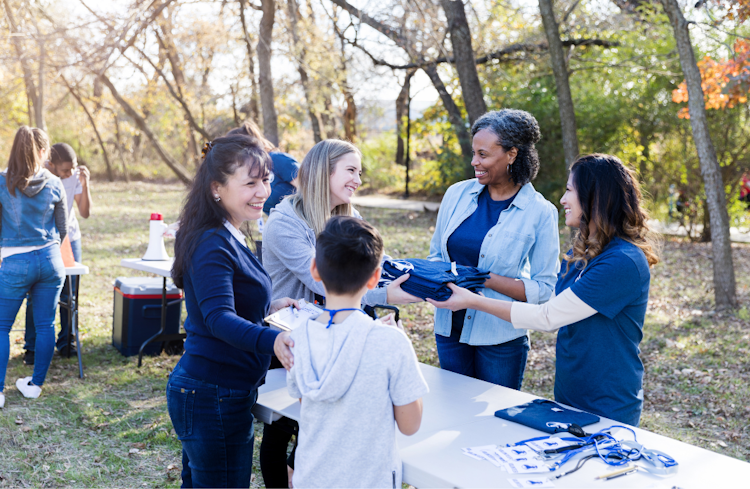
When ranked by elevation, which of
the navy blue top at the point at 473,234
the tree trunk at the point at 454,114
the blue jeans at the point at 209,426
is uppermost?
the tree trunk at the point at 454,114

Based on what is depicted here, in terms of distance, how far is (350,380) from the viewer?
1.75 meters

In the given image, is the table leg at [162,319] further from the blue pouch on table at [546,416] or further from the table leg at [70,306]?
the blue pouch on table at [546,416]

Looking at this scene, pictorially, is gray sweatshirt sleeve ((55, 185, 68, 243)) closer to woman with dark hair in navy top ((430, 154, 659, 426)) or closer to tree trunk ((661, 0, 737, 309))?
woman with dark hair in navy top ((430, 154, 659, 426))

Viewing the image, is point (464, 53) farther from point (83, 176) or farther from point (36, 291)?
point (36, 291)

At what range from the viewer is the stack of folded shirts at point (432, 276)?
2.68 metres

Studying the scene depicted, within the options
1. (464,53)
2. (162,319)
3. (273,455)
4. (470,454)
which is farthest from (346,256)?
(464,53)

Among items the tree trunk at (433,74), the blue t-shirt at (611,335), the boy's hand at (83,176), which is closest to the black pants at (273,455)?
the blue t-shirt at (611,335)

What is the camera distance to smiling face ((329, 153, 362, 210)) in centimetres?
289

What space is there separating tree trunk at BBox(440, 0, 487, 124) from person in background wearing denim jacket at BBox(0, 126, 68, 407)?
5.74m

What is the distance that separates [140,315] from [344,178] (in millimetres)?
3812

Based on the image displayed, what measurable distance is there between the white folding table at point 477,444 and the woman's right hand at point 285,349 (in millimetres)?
456

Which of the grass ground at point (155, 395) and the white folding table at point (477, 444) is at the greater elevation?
the white folding table at point (477, 444)

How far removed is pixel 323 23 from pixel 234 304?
13987 millimetres

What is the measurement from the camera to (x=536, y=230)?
114 inches
